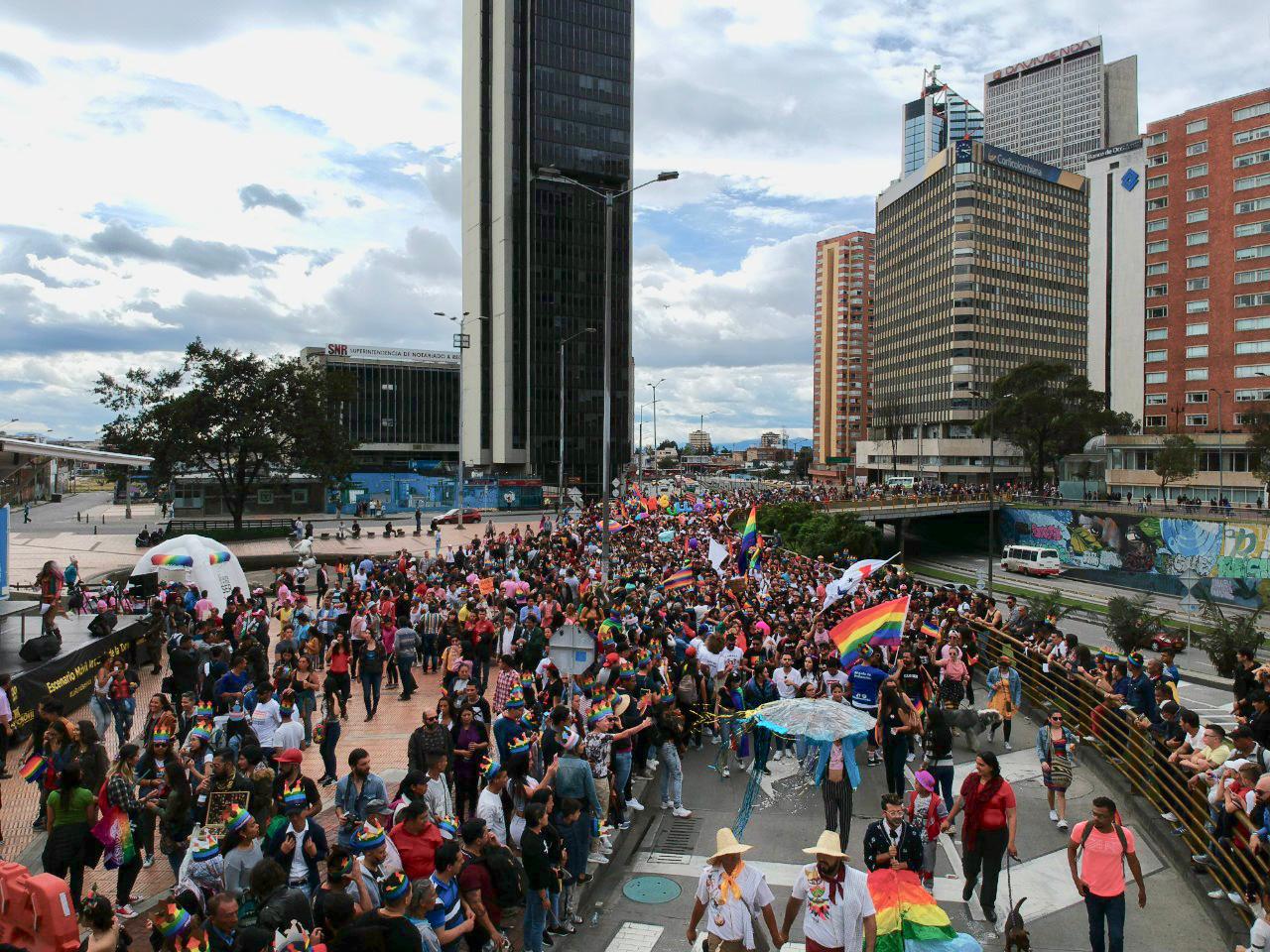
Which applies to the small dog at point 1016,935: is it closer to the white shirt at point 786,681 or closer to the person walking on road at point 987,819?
the person walking on road at point 987,819

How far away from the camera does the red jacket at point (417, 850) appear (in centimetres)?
647

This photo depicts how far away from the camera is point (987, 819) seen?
768 cm

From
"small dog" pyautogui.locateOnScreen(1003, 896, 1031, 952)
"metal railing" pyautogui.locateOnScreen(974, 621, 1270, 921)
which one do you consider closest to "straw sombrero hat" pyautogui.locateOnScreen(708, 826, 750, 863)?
"small dog" pyautogui.locateOnScreen(1003, 896, 1031, 952)

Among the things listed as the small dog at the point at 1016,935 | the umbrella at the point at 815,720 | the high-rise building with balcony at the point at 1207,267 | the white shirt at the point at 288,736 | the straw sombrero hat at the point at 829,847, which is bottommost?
the small dog at the point at 1016,935

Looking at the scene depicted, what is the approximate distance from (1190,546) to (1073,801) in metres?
46.2

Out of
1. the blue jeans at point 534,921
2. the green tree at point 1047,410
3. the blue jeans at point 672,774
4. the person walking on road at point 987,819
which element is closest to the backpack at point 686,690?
the blue jeans at point 672,774

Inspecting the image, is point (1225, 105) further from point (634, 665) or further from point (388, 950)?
point (388, 950)

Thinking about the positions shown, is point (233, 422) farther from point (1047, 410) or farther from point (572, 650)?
point (1047, 410)

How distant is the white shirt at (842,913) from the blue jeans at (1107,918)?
2.52 metres

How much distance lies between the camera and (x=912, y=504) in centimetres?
6119

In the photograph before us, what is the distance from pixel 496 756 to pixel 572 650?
→ 1.61 meters

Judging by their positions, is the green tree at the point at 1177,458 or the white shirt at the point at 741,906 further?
the green tree at the point at 1177,458

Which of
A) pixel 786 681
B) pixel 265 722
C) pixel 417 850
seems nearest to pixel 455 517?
pixel 786 681

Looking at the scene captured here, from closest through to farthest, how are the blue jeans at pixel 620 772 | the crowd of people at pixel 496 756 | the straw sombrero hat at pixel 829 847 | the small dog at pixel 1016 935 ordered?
the straw sombrero hat at pixel 829 847 < the crowd of people at pixel 496 756 < the small dog at pixel 1016 935 < the blue jeans at pixel 620 772
